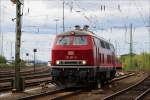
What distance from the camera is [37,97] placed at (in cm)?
2041

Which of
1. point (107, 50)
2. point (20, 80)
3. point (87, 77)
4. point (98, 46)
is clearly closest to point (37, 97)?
point (20, 80)

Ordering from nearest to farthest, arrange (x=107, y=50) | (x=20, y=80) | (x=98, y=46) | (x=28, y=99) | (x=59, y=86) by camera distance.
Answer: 1. (x=28, y=99)
2. (x=20, y=80)
3. (x=59, y=86)
4. (x=98, y=46)
5. (x=107, y=50)

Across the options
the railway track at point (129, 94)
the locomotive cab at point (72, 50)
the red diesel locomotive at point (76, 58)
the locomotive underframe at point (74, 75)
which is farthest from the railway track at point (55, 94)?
the railway track at point (129, 94)

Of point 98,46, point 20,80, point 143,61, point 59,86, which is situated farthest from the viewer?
point 143,61

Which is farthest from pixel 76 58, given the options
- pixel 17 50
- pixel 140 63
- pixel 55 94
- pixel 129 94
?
pixel 140 63

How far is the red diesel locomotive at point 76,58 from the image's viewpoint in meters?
25.0

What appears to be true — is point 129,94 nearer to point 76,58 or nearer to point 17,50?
Answer: point 76,58

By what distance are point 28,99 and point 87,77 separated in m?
6.31

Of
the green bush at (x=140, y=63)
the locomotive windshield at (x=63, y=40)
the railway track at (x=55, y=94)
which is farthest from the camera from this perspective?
the green bush at (x=140, y=63)

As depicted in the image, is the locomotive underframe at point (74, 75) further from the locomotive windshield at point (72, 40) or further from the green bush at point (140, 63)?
the green bush at point (140, 63)

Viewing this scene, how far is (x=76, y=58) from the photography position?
2527 cm

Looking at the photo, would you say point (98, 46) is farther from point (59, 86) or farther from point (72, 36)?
point (59, 86)

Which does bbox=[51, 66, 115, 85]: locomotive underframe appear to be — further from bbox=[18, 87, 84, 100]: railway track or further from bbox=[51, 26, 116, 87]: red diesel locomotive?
bbox=[18, 87, 84, 100]: railway track

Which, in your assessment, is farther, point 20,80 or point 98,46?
point 98,46
